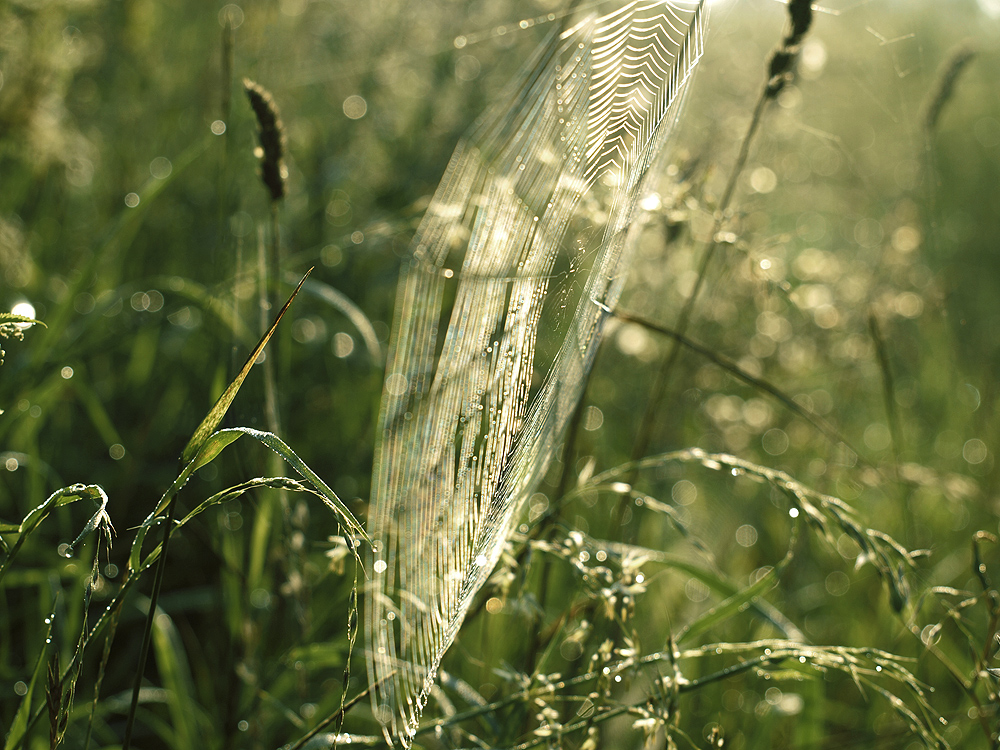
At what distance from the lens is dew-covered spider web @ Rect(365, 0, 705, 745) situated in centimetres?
80

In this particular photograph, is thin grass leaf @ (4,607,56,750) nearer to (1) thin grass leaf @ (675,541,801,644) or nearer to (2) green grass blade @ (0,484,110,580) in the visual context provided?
(2) green grass blade @ (0,484,110,580)

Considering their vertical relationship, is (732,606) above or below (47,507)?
below

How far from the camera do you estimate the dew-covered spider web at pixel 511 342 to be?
80cm

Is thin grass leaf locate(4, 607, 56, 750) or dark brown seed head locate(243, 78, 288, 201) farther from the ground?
dark brown seed head locate(243, 78, 288, 201)

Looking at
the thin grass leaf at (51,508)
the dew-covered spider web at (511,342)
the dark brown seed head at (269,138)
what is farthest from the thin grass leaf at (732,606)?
the dark brown seed head at (269,138)

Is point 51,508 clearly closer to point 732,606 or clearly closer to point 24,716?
point 24,716

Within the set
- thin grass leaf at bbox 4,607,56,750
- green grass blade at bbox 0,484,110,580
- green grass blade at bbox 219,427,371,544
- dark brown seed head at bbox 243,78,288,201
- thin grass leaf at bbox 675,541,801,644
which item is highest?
dark brown seed head at bbox 243,78,288,201

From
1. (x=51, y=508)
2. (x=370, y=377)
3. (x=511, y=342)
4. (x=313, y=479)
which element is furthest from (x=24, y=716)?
(x=370, y=377)

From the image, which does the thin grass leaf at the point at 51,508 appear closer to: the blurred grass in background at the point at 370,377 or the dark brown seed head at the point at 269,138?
A: the blurred grass in background at the point at 370,377

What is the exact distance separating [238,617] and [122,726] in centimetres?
58

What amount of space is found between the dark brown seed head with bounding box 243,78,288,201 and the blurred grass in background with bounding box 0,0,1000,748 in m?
0.21

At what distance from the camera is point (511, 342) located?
88cm

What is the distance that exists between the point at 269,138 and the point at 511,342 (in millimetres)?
391

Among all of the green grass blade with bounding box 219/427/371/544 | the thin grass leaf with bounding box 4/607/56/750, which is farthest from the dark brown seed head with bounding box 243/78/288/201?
the thin grass leaf with bounding box 4/607/56/750
